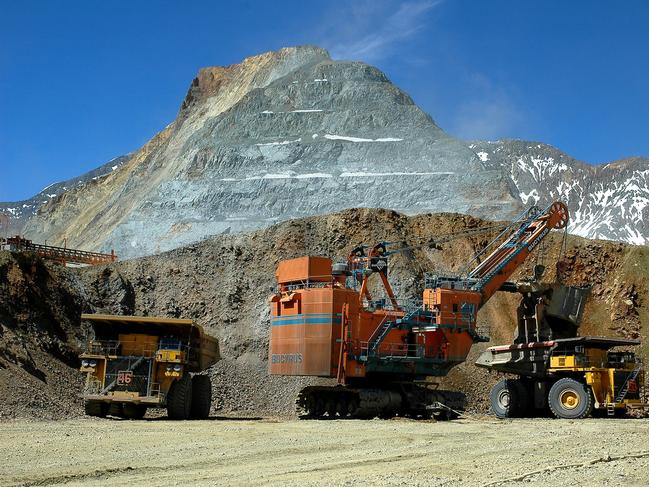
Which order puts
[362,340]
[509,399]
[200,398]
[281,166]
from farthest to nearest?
[281,166] < [509,399] < [362,340] < [200,398]

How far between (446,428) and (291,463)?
899 centimetres

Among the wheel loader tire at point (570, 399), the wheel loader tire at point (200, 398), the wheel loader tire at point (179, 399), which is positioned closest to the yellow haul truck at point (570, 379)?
the wheel loader tire at point (570, 399)

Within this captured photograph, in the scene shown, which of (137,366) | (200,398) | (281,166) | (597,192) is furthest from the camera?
(597,192)

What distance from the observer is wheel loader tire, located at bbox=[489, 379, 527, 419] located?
94.4 feet

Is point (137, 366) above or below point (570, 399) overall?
above

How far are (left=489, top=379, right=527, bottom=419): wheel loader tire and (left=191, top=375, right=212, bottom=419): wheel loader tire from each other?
10187 mm

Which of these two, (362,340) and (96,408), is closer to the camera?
(96,408)

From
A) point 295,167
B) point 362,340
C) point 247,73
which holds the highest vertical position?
point 247,73

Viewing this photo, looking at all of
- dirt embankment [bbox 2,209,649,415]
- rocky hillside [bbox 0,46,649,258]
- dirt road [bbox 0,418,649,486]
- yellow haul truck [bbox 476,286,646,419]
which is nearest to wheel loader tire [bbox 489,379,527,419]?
yellow haul truck [bbox 476,286,646,419]

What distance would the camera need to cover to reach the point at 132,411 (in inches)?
1008

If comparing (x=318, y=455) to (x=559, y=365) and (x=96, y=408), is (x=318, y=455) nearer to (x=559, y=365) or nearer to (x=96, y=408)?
(x=96, y=408)

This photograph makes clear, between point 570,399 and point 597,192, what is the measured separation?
6643 inches

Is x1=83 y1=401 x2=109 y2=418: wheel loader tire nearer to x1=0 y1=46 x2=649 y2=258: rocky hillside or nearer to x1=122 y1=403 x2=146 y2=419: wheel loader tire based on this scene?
x1=122 y1=403 x2=146 y2=419: wheel loader tire

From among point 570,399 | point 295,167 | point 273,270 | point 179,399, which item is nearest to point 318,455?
point 179,399
